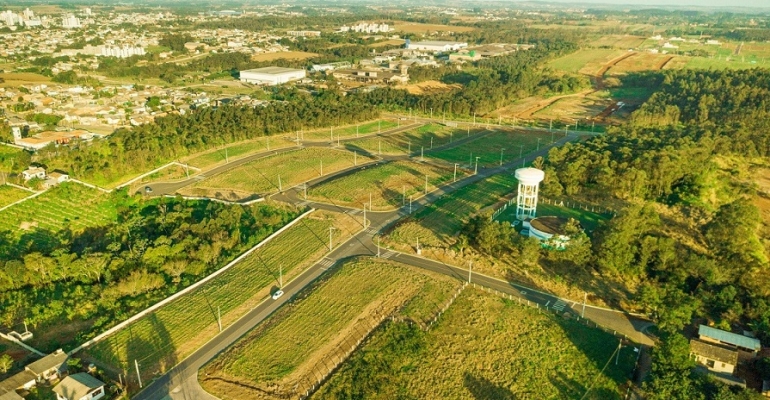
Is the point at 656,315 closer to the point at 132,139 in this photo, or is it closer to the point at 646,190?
the point at 646,190

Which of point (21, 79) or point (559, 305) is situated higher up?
point (21, 79)

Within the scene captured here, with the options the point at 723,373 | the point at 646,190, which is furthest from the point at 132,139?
the point at 723,373

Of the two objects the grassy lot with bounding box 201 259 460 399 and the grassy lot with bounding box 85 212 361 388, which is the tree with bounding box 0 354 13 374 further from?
the grassy lot with bounding box 201 259 460 399

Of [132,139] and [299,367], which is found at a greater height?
[132,139]

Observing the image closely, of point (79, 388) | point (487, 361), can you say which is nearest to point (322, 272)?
point (487, 361)

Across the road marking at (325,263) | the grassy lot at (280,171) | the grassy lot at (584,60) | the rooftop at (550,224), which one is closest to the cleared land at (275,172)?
the grassy lot at (280,171)

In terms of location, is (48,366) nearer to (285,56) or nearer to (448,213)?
(448,213)

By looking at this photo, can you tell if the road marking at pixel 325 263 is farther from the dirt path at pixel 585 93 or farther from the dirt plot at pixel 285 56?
the dirt plot at pixel 285 56
